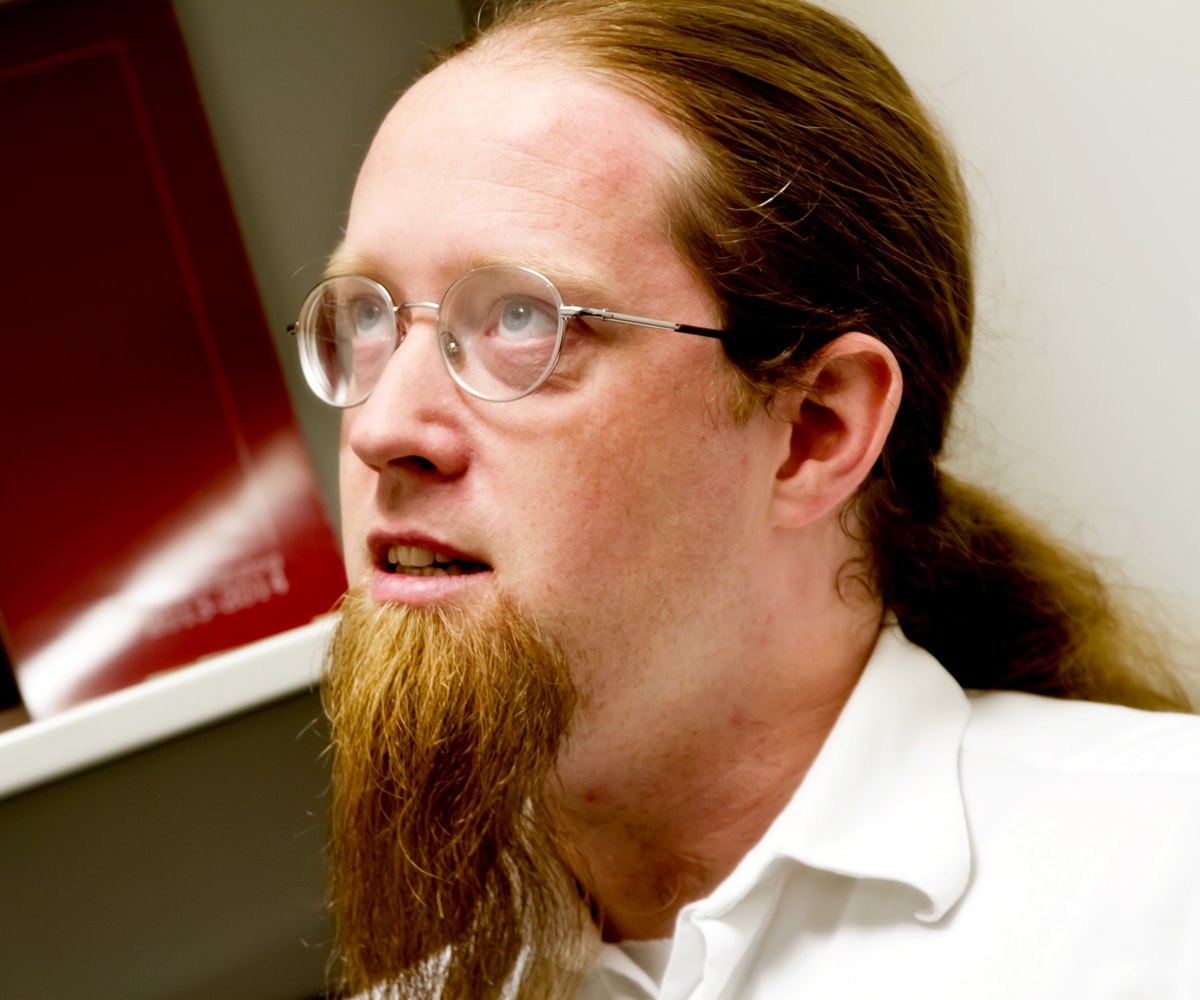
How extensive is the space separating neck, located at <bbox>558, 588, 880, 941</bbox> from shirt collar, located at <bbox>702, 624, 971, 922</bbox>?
39 millimetres

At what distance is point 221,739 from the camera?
940 mm

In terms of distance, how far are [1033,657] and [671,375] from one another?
1.49 feet

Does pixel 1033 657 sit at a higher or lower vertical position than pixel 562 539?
lower

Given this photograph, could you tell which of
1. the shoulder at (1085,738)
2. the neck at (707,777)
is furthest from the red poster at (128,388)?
the shoulder at (1085,738)

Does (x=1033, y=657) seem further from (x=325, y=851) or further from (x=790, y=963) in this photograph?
(x=325, y=851)

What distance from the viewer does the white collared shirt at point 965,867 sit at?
74 centimetres

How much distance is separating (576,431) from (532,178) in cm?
17

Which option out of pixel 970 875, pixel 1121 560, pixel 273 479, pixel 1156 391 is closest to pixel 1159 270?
pixel 1156 391

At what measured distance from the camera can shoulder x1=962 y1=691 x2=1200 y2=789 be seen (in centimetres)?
81

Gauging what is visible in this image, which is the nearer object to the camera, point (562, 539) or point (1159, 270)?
point (562, 539)

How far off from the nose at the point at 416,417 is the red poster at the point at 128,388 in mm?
239

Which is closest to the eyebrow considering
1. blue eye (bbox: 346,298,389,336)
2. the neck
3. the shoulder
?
blue eye (bbox: 346,298,389,336)

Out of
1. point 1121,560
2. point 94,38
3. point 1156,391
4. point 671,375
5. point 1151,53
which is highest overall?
point 94,38

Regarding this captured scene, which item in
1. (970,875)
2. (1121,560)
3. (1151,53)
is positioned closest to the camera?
(970,875)
